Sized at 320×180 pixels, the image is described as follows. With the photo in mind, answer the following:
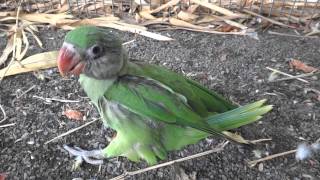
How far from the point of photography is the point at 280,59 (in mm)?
1960

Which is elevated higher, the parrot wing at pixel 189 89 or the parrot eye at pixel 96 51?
the parrot eye at pixel 96 51

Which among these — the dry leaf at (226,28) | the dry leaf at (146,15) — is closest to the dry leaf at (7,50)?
the dry leaf at (146,15)

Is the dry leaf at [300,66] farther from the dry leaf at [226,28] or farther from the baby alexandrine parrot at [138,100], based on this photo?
the baby alexandrine parrot at [138,100]

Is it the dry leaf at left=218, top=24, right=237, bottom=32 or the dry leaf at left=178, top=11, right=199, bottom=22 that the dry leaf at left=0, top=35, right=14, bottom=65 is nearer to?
the dry leaf at left=178, top=11, right=199, bottom=22

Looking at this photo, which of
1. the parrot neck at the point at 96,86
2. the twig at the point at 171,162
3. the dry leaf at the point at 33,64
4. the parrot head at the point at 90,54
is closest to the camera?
the parrot head at the point at 90,54

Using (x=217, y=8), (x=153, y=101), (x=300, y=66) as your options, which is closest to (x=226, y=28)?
(x=217, y=8)

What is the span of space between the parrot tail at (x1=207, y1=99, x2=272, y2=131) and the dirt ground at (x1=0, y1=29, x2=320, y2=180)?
217mm

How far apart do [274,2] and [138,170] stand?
1.26 meters

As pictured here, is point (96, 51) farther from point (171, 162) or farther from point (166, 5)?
point (166, 5)

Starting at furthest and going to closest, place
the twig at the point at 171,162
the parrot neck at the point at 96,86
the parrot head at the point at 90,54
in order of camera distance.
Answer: the twig at the point at 171,162 → the parrot neck at the point at 96,86 → the parrot head at the point at 90,54

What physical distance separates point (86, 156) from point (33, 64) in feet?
2.04

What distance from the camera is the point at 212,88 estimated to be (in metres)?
1.79

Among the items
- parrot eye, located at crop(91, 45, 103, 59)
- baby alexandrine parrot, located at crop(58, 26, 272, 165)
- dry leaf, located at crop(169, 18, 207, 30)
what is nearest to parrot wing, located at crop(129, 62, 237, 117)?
baby alexandrine parrot, located at crop(58, 26, 272, 165)

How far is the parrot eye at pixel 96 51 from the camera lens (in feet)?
3.94
